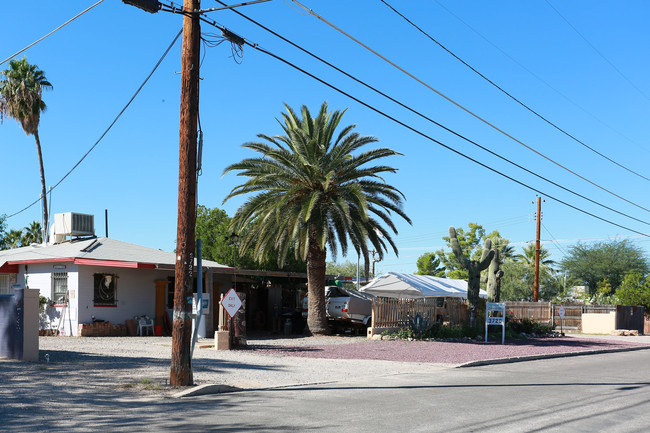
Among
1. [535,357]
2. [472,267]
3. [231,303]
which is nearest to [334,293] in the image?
[472,267]

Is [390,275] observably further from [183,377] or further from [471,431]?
[471,431]

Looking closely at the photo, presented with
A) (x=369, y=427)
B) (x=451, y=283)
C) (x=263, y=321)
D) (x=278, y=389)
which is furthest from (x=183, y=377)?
(x=451, y=283)

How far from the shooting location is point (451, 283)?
38438 millimetres

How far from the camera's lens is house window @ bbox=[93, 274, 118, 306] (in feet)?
83.1

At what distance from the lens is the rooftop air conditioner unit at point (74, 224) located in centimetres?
2858

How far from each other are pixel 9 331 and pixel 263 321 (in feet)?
60.2

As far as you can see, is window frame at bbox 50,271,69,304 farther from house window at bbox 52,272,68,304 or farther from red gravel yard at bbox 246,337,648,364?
red gravel yard at bbox 246,337,648,364

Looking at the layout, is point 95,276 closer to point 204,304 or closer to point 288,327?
point 288,327

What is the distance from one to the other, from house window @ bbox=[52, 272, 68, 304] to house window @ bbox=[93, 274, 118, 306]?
117 cm

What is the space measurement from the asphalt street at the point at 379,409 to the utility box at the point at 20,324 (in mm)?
4698

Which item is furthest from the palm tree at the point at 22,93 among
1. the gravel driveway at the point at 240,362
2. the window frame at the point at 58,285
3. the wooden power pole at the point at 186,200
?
the wooden power pole at the point at 186,200

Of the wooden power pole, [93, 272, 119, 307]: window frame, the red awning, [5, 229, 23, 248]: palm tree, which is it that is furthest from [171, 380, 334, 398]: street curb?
[5, 229, 23, 248]: palm tree

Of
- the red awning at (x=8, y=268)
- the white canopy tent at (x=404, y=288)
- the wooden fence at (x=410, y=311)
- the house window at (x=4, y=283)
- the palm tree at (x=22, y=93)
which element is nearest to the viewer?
the wooden fence at (x=410, y=311)

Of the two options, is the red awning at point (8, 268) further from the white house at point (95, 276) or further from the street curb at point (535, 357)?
the street curb at point (535, 357)
